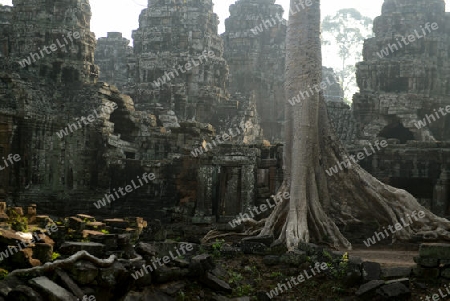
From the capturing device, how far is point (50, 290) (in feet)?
22.7

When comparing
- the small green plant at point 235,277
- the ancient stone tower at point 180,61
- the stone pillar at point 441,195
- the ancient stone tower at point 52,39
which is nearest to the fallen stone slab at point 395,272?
the small green plant at point 235,277

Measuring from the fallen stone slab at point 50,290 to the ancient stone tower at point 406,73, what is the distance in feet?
66.6

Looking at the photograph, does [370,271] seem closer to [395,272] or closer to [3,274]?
[395,272]

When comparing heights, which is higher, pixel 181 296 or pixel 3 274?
pixel 3 274

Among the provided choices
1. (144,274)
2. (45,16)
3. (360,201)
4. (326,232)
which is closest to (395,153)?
(360,201)

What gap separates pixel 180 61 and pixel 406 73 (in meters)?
11.6

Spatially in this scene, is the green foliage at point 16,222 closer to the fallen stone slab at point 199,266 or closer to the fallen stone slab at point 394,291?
the fallen stone slab at point 199,266

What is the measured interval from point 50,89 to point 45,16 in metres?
3.52

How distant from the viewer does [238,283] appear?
29.3ft

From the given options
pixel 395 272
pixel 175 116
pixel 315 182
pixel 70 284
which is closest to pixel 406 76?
pixel 175 116

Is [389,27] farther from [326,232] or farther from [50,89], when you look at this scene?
[326,232]

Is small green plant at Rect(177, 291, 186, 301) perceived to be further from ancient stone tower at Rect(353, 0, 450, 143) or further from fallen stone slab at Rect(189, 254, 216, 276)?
ancient stone tower at Rect(353, 0, 450, 143)

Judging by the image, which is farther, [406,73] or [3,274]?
[406,73]

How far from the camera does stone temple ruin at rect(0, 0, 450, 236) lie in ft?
56.9
